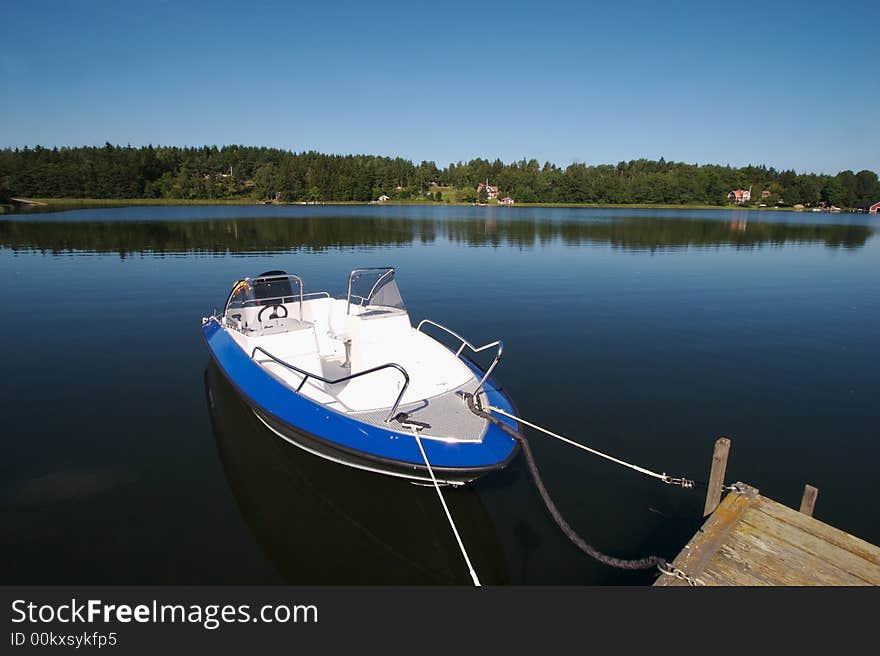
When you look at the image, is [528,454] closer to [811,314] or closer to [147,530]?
[147,530]

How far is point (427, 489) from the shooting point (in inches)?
271

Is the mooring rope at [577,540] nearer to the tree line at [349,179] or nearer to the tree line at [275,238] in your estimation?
the tree line at [275,238]

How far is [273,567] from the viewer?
17.7 ft

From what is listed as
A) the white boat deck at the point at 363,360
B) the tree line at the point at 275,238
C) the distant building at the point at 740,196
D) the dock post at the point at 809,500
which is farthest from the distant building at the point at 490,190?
the dock post at the point at 809,500

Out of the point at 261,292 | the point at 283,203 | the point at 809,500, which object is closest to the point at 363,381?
the point at 261,292

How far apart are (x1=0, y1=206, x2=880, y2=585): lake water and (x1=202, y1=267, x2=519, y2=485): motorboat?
918 mm

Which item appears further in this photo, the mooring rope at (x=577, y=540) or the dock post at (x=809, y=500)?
the dock post at (x=809, y=500)

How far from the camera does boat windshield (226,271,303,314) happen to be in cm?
1095

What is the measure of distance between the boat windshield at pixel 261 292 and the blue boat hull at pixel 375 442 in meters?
3.63

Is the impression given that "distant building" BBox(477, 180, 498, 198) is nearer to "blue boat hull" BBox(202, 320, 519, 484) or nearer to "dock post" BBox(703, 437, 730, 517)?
"blue boat hull" BBox(202, 320, 519, 484)

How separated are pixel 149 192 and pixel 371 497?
426 feet

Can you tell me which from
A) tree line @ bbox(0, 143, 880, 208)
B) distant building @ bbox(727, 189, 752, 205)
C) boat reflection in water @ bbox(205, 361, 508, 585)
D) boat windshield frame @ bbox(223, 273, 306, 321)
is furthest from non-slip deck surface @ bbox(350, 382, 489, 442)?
distant building @ bbox(727, 189, 752, 205)

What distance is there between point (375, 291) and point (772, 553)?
7.81m

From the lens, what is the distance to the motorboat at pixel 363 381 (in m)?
6.07
